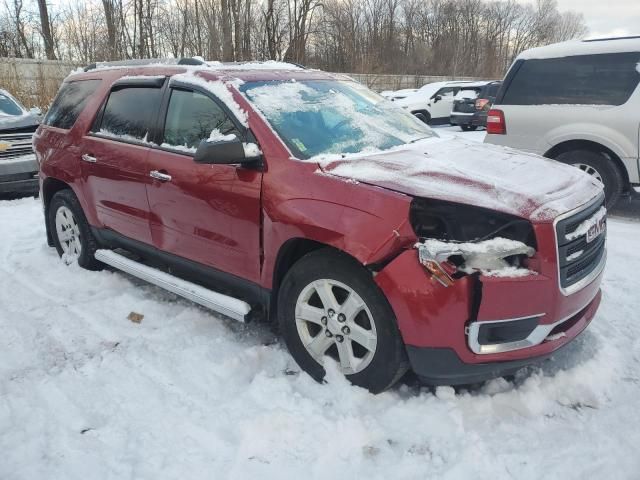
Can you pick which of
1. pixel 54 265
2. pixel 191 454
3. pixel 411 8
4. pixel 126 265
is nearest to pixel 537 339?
pixel 191 454

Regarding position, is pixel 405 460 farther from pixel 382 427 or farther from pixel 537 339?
pixel 537 339

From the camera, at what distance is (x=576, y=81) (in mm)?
6441

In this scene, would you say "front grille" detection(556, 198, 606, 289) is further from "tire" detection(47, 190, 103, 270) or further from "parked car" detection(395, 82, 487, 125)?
"parked car" detection(395, 82, 487, 125)

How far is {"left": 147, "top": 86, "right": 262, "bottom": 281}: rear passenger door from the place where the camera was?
3.13m

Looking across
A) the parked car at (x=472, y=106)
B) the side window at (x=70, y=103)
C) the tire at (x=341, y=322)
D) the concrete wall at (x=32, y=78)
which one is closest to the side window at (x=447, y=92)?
the parked car at (x=472, y=106)

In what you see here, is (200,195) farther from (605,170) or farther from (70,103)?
(605,170)

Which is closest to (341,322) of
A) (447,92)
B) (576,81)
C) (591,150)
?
(591,150)

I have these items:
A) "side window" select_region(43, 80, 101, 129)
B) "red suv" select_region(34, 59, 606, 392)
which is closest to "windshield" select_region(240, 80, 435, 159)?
→ "red suv" select_region(34, 59, 606, 392)

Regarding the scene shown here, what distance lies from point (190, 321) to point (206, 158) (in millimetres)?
1298

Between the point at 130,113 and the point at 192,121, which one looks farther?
the point at 130,113

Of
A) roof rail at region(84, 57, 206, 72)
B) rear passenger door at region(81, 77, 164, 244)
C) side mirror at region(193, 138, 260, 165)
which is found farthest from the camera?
roof rail at region(84, 57, 206, 72)

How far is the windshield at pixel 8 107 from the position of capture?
893cm

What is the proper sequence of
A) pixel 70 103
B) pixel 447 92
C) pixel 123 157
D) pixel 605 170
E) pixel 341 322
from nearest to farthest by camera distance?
→ pixel 341 322 < pixel 123 157 < pixel 70 103 < pixel 605 170 < pixel 447 92

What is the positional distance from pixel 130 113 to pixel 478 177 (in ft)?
8.92
